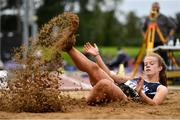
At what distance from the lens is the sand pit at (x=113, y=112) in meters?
7.12

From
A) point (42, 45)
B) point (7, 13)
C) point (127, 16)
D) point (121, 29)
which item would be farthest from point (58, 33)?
point (127, 16)

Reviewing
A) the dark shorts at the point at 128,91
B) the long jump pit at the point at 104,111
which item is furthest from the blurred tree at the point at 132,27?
the long jump pit at the point at 104,111

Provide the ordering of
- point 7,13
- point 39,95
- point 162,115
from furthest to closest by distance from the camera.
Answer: point 7,13
point 39,95
point 162,115

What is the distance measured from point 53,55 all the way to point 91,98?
0.81 meters

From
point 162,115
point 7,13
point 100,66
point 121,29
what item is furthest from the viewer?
point 121,29

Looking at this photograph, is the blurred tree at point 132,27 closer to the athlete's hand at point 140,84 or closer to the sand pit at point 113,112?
the sand pit at point 113,112

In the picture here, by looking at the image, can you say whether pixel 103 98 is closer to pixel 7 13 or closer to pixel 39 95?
pixel 39 95

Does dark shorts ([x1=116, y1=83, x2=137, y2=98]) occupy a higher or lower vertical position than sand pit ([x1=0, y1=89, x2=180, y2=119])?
higher

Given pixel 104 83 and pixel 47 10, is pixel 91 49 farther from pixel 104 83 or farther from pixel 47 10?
pixel 47 10

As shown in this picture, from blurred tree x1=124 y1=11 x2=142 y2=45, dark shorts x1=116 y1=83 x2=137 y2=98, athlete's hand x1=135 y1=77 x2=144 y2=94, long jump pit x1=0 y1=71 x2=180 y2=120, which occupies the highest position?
athlete's hand x1=135 y1=77 x2=144 y2=94

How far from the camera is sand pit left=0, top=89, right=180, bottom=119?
23.4ft

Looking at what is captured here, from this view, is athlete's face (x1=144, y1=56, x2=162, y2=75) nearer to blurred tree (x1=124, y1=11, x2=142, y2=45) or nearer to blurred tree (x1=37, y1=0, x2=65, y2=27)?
blurred tree (x1=37, y1=0, x2=65, y2=27)

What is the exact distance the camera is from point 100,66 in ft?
29.8

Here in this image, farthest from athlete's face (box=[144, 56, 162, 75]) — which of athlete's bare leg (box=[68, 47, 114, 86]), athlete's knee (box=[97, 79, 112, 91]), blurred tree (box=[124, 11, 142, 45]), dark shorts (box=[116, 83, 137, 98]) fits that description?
blurred tree (box=[124, 11, 142, 45])
